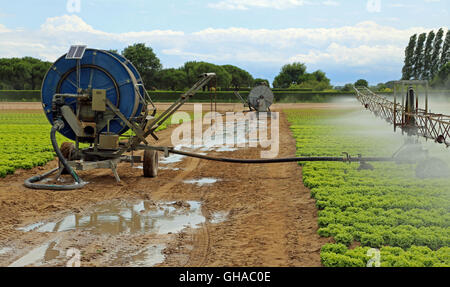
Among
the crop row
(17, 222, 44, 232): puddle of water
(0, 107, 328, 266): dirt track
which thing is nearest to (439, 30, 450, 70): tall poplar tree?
the crop row

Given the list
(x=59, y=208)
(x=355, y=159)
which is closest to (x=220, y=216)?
(x=59, y=208)

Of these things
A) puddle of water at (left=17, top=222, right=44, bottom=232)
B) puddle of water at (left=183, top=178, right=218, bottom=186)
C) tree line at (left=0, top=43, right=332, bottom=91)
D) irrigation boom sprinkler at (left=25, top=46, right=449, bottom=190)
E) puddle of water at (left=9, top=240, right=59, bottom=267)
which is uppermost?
tree line at (left=0, top=43, right=332, bottom=91)

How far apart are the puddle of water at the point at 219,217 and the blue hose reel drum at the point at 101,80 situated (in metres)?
4.77

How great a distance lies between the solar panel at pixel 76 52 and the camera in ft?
43.8

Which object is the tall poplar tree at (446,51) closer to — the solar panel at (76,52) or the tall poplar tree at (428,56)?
the tall poplar tree at (428,56)

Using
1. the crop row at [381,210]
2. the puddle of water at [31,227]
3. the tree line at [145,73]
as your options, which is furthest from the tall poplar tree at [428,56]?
the puddle of water at [31,227]

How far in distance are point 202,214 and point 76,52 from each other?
6230 mm

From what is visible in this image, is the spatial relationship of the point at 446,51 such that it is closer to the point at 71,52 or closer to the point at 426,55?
the point at 426,55

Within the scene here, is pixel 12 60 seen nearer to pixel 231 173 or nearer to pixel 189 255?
pixel 231 173

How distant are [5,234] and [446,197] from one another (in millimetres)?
9454

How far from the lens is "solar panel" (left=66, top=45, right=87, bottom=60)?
1334 cm

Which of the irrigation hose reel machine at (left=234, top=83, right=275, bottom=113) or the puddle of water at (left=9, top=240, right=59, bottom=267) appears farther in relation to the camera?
the irrigation hose reel machine at (left=234, top=83, right=275, bottom=113)

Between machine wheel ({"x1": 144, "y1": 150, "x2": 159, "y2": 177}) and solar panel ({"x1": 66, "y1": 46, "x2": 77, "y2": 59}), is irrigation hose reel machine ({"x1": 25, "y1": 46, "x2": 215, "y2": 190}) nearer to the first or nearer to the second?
solar panel ({"x1": 66, "y1": 46, "x2": 77, "y2": 59})

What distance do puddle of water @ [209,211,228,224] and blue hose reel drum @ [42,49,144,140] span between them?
4.77m
